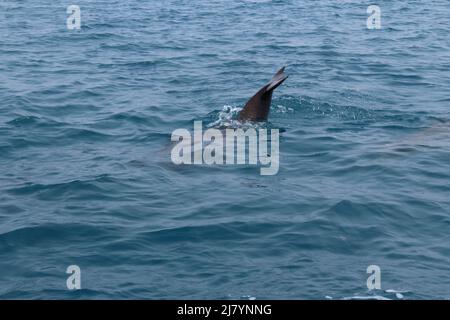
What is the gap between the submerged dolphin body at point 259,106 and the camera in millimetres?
15383

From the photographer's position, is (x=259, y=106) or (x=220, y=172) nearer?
(x=220, y=172)

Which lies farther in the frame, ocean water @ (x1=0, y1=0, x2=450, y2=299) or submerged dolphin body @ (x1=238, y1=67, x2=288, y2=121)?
submerged dolphin body @ (x1=238, y1=67, x2=288, y2=121)

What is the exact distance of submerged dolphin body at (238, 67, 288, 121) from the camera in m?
15.4

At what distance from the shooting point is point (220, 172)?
539 inches

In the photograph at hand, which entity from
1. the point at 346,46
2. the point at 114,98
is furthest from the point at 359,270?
the point at 346,46

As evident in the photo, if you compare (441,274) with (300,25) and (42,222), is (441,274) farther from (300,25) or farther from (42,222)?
(300,25)

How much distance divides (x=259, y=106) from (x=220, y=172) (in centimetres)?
258

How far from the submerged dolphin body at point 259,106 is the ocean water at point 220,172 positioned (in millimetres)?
588

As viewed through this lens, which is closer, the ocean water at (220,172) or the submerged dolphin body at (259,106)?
the ocean water at (220,172)

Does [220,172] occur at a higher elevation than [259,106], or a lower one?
lower

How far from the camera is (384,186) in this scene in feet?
42.6

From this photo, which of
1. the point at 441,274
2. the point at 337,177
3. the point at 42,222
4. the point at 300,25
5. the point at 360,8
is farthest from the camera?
the point at 360,8

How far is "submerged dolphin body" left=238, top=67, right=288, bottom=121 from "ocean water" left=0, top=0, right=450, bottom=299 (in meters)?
0.59

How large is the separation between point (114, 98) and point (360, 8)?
16447mm
